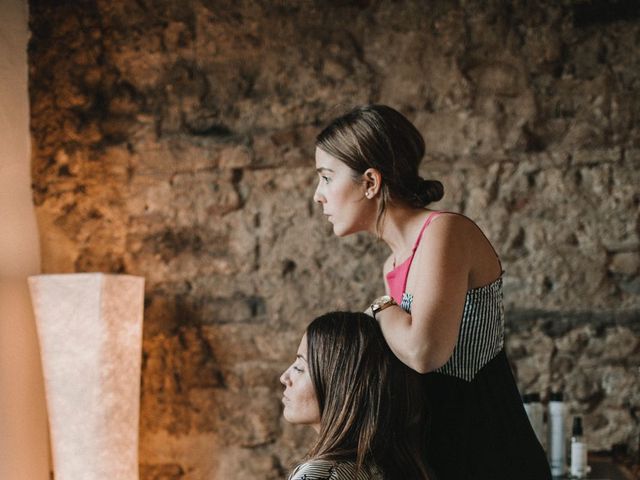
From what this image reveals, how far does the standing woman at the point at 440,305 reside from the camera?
1.68 m

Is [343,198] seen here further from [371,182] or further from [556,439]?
[556,439]

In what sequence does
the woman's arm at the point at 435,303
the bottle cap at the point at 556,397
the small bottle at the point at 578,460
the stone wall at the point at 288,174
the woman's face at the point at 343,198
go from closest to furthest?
1. the woman's arm at the point at 435,303
2. the woman's face at the point at 343,198
3. the small bottle at the point at 578,460
4. the bottle cap at the point at 556,397
5. the stone wall at the point at 288,174

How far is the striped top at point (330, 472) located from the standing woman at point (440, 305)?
21cm

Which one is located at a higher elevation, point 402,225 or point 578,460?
point 402,225

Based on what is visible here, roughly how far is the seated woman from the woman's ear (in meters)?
0.32

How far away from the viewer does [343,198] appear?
6.19 ft

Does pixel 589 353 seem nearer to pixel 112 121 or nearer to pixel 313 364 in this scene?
pixel 313 364

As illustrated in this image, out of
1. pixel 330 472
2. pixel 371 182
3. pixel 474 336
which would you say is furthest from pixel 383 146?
pixel 330 472

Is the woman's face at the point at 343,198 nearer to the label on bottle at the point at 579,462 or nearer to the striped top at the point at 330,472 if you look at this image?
the striped top at the point at 330,472

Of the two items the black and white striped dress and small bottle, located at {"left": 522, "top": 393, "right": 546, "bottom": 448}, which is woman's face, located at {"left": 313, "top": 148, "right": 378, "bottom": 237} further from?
small bottle, located at {"left": 522, "top": 393, "right": 546, "bottom": 448}

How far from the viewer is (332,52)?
9.96ft

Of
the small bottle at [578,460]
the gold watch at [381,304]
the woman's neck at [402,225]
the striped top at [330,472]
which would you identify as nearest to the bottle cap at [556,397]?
the small bottle at [578,460]

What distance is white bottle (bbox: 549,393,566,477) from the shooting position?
8.39 feet

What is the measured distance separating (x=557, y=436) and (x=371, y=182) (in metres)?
1.25
